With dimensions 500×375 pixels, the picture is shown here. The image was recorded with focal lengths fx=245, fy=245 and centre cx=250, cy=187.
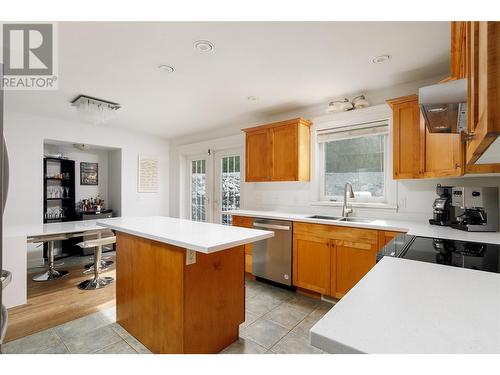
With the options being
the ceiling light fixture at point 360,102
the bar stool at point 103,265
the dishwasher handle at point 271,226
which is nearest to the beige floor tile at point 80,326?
the bar stool at point 103,265

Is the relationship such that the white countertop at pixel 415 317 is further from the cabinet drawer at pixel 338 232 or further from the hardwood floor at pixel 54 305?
the hardwood floor at pixel 54 305

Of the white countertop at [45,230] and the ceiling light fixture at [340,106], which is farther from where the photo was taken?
the ceiling light fixture at [340,106]

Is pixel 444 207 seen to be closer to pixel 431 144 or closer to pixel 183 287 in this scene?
pixel 431 144

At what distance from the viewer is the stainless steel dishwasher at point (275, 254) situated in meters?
2.92

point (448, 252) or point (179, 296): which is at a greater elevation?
point (448, 252)

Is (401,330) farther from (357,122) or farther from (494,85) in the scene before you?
(357,122)

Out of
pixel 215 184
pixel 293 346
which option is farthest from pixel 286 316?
pixel 215 184

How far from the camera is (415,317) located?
62cm

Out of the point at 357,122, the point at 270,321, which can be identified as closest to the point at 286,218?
the point at 270,321

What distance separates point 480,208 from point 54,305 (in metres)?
4.19

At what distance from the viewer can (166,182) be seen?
5.53 metres

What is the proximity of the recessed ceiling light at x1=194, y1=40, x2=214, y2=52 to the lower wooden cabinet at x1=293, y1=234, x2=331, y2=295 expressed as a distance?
210 cm

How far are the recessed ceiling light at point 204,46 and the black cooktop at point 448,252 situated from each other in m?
1.94

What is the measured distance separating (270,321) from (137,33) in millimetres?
2654
